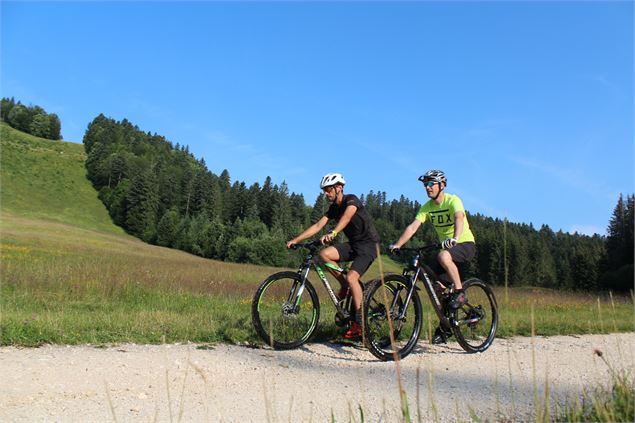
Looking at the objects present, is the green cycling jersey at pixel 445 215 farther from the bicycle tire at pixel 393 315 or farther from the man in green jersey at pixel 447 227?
the bicycle tire at pixel 393 315

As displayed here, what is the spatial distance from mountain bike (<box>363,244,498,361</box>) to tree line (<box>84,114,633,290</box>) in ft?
190

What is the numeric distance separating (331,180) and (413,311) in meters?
2.25

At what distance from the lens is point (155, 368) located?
521 centimetres

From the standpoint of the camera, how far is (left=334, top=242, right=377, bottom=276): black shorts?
705 centimetres

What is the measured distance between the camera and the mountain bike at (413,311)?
6.70m

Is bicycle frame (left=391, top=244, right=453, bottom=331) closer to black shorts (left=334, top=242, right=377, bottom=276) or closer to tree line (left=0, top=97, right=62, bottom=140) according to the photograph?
black shorts (left=334, top=242, right=377, bottom=276)

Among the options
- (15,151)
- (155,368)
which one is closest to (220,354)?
(155,368)

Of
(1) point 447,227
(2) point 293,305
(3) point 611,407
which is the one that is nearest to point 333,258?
(2) point 293,305

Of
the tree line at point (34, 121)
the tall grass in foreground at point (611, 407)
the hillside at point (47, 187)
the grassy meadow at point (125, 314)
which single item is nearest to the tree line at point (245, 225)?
the hillside at point (47, 187)

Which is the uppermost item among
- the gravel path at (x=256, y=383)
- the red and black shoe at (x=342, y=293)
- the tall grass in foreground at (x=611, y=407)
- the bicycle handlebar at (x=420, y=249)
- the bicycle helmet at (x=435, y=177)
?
the bicycle helmet at (x=435, y=177)

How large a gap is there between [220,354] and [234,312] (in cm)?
301

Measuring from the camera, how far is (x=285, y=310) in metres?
6.89

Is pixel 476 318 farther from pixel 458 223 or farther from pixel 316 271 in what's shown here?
pixel 316 271

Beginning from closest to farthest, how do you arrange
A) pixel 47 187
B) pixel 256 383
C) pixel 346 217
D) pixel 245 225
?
pixel 256 383 < pixel 346 217 < pixel 245 225 < pixel 47 187
